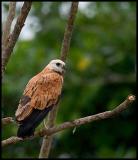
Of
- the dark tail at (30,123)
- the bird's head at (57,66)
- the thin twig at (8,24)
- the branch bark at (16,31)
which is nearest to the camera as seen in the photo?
the branch bark at (16,31)

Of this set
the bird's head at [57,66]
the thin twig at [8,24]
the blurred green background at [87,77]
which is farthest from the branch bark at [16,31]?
the blurred green background at [87,77]

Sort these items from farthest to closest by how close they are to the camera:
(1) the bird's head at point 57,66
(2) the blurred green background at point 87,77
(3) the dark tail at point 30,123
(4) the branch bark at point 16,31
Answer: (2) the blurred green background at point 87,77
(1) the bird's head at point 57,66
(3) the dark tail at point 30,123
(4) the branch bark at point 16,31

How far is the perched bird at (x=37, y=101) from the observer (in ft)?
15.6

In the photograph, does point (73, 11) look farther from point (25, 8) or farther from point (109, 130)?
point (109, 130)

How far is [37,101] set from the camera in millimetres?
4957

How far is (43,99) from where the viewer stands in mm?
5020

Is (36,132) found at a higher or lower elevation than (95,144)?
higher

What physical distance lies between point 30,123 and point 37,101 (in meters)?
0.23

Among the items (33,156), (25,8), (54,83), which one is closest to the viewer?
(25,8)

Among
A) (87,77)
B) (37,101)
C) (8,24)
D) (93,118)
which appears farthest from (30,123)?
(87,77)

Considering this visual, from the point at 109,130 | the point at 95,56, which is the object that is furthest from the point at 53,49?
the point at 109,130

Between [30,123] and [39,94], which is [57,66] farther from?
[30,123]

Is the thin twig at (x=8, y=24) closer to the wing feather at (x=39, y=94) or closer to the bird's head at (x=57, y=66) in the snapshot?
the wing feather at (x=39, y=94)

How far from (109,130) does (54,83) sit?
445 cm
